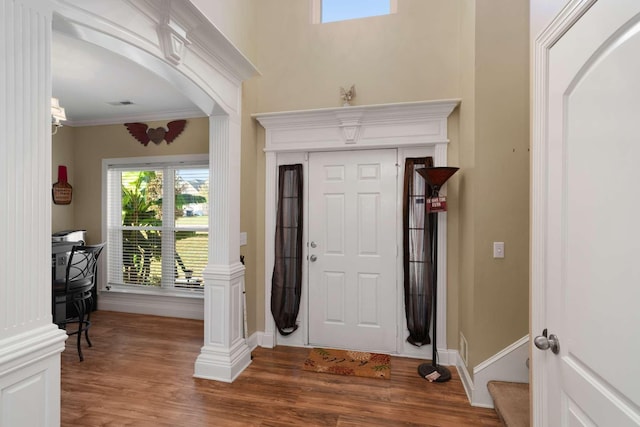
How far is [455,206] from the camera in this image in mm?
2918

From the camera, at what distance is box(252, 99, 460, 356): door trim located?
2955 millimetres

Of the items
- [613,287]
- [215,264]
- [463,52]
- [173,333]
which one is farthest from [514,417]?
[173,333]

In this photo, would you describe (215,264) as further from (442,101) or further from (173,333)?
(442,101)

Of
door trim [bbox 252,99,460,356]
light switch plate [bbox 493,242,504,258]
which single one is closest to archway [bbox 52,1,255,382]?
door trim [bbox 252,99,460,356]

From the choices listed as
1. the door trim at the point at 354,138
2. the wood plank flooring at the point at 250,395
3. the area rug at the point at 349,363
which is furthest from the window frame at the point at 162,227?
the area rug at the point at 349,363

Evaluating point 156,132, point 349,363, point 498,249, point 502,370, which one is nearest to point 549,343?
point 498,249

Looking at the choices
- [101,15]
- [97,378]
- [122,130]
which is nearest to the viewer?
[101,15]

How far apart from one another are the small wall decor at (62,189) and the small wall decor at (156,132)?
3.66 ft

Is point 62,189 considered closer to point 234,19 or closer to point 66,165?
point 66,165

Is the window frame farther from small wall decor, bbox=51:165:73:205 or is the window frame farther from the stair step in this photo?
the stair step

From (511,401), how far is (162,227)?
432cm

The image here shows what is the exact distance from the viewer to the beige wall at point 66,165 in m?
4.41

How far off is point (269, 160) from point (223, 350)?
1.89 meters

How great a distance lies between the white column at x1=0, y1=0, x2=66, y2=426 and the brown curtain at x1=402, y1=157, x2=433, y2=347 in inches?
103
